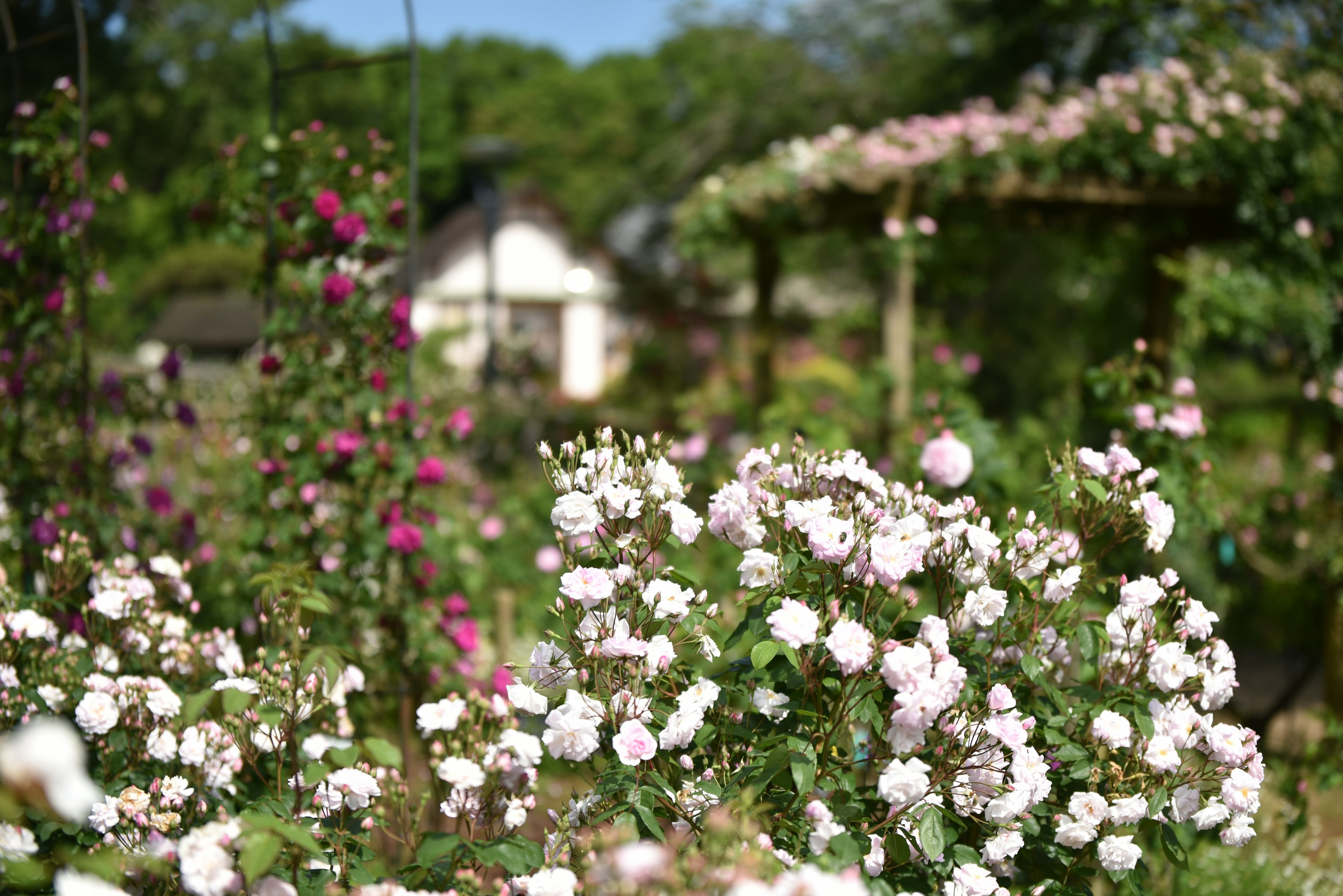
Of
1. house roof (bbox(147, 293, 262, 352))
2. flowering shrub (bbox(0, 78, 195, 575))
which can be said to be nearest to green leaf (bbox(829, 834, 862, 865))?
flowering shrub (bbox(0, 78, 195, 575))

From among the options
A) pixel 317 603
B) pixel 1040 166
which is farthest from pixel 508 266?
pixel 317 603

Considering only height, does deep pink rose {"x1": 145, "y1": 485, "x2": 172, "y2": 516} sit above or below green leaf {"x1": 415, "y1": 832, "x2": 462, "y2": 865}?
above

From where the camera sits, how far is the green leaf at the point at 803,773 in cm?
145

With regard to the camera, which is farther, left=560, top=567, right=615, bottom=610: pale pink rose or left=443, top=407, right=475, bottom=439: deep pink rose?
left=443, top=407, right=475, bottom=439: deep pink rose

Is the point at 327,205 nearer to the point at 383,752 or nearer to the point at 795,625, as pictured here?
the point at 383,752

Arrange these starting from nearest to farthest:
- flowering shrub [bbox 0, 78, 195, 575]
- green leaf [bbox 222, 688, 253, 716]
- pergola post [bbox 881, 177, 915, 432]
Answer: green leaf [bbox 222, 688, 253, 716] → flowering shrub [bbox 0, 78, 195, 575] → pergola post [bbox 881, 177, 915, 432]

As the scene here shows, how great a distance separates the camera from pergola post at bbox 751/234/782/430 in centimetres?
679

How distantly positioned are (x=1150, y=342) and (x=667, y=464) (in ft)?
17.5

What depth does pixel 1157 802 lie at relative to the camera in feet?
5.26

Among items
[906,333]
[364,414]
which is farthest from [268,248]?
[906,333]

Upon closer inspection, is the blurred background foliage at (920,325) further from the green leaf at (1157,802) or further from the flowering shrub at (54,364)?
the green leaf at (1157,802)

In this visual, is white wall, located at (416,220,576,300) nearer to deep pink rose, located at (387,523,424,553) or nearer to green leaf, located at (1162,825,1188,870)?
deep pink rose, located at (387,523,424,553)

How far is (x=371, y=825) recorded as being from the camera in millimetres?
1655

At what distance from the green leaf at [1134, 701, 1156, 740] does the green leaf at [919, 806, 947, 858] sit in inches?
15.0
